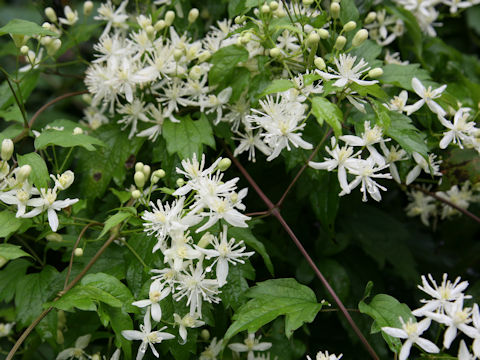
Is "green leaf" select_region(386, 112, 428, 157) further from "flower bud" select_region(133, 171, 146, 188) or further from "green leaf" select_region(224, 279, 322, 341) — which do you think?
"flower bud" select_region(133, 171, 146, 188)

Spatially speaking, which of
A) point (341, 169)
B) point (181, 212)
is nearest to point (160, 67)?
point (181, 212)

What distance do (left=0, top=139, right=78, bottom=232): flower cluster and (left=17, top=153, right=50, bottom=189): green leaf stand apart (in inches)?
0.5

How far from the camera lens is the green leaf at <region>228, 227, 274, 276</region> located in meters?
1.31

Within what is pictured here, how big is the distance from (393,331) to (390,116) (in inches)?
23.2

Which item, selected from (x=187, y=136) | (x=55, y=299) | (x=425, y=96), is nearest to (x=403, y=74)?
(x=425, y=96)

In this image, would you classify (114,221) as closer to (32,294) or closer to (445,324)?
(32,294)

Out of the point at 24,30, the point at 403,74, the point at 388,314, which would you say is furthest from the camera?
the point at 403,74

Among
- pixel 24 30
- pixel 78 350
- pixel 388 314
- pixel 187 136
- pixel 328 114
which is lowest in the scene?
pixel 78 350

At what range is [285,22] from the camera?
1418 mm

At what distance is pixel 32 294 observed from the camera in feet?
4.53

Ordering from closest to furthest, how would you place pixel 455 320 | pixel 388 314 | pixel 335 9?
pixel 455 320
pixel 388 314
pixel 335 9

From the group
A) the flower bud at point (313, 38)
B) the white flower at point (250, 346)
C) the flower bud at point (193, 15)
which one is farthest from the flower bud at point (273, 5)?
the white flower at point (250, 346)

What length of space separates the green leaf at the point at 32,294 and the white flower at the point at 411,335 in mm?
871

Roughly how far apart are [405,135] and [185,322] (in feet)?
2.39
